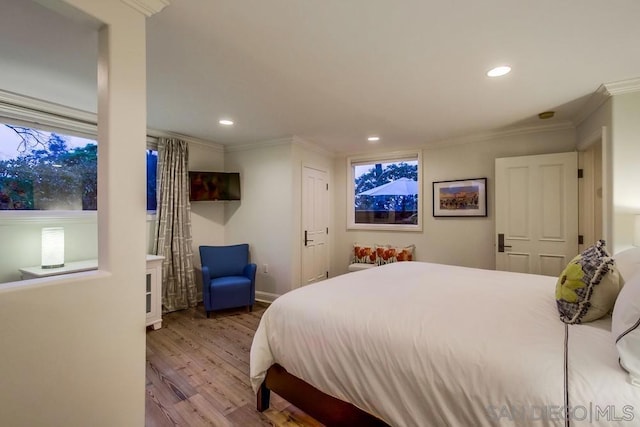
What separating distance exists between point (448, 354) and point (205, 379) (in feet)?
6.09

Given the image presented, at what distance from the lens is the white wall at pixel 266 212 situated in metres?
4.00

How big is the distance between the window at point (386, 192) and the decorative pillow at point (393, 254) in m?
Result: 0.33

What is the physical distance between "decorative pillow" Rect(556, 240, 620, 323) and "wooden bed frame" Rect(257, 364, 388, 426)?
1.05 m

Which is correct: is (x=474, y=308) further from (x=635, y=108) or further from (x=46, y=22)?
(x=46, y=22)

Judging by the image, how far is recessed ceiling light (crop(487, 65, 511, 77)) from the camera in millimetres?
2047

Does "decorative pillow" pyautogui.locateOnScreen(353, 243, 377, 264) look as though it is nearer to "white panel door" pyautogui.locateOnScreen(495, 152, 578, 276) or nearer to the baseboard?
the baseboard

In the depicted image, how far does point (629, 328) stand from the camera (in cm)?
99

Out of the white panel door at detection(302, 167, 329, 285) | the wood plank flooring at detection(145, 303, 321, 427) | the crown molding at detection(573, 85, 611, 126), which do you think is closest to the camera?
the wood plank flooring at detection(145, 303, 321, 427)

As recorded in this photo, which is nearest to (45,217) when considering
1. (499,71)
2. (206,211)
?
(206,211)

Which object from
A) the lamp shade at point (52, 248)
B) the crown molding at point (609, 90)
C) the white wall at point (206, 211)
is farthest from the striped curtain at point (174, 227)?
the crown molding at point (609, 90)

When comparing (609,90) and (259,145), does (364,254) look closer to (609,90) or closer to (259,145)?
(259,145)

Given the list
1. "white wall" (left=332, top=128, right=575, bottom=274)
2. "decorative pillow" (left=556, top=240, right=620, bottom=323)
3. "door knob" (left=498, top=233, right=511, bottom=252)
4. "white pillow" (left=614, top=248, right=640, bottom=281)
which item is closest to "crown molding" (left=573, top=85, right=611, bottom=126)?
"white wall" (left=332, top=128, right=575, bottom=274)

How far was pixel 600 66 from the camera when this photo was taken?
2.04 meters

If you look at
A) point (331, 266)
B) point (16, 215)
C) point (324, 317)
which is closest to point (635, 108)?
point (324, 317)
